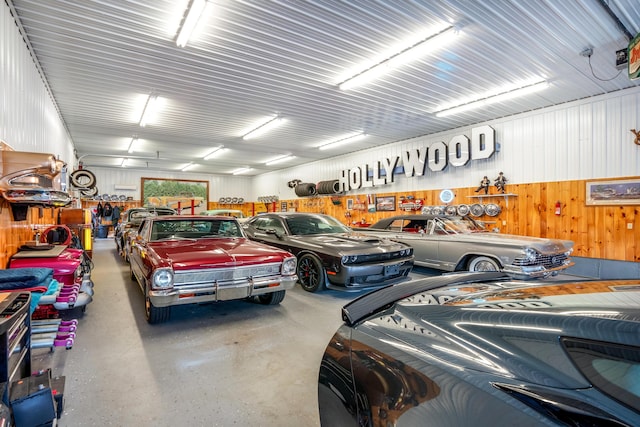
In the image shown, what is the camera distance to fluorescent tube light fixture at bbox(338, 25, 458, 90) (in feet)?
15.0

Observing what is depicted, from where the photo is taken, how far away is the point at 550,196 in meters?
7.38

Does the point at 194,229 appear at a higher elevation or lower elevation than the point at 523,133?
lower

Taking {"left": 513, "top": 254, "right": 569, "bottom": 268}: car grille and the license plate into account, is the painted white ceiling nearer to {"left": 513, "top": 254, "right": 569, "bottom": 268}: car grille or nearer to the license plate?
{"left": 513, "top": 254, "right": 569, "bottom": 268}: car grille

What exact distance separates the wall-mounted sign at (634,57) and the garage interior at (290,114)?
274 millimetres

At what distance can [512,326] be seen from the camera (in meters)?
0.96

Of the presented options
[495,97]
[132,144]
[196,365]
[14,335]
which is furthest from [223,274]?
[132,144]

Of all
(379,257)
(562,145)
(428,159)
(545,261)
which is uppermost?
(428,159)

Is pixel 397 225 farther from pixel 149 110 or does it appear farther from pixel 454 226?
pixel 149 110

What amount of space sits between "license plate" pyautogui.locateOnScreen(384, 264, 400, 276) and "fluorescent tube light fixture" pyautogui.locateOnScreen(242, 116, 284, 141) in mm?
5539

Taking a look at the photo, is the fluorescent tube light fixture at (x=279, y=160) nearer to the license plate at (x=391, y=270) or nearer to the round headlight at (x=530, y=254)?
the license plate at (x=391, y=270)

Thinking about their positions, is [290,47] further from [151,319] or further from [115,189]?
[115,189]

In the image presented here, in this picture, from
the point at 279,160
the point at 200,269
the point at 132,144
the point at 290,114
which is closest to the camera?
the point at 200,269

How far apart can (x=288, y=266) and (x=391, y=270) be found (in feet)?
6.30

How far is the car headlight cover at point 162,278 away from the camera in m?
3.29
